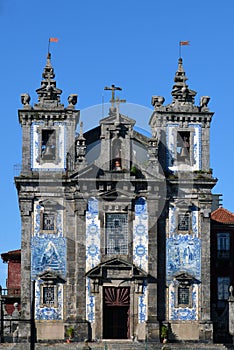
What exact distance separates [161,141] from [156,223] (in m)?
4.51

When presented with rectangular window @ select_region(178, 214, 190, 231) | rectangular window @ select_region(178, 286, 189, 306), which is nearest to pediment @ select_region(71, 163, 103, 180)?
rectangular window @ select_region(178, 214, 190, 231)

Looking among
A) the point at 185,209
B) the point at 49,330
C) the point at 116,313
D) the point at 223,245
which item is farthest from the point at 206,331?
the point at 223,245

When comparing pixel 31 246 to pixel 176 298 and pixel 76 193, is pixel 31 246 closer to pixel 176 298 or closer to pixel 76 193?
pixel 76 193

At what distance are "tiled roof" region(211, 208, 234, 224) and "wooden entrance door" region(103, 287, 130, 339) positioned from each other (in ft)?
34.8

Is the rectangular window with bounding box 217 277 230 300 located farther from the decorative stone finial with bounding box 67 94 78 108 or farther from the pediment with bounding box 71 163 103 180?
the decorative stone finial with bounding box 67 94 78 108

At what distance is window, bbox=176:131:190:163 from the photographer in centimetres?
5803

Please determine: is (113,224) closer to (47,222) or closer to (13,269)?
(47,222)

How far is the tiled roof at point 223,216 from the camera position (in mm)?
64500

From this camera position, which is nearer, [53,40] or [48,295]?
[48,295]

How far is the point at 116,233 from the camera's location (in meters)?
56.5

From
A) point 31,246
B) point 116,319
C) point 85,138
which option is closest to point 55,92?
point 85,138

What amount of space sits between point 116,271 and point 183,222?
4.43 meters

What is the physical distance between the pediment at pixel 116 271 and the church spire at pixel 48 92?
350 inches

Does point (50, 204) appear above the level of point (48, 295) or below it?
above
